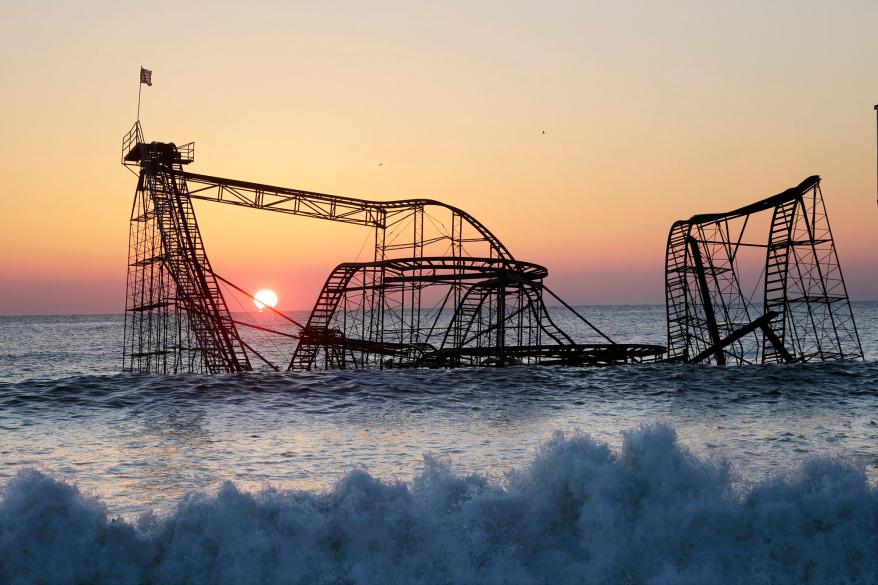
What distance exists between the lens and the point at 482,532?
328 inches

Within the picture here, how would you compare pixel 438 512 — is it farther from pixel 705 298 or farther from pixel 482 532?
pixel 705 298

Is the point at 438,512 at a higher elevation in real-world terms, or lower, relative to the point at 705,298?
lower

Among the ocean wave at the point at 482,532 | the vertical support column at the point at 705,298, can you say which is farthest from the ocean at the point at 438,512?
the vertical support column at the point at 705,298

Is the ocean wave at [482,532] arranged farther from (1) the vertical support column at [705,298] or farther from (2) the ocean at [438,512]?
(1) the vertical support column at [705,298]

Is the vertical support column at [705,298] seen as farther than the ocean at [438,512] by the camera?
Yes

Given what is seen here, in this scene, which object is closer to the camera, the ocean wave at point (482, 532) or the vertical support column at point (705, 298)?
the ocean wave at point (482, 532)

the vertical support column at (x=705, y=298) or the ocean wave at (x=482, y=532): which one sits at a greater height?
the vertical support column at (x=705, y=298)

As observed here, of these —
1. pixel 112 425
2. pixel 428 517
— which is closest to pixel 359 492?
pixel 428 517

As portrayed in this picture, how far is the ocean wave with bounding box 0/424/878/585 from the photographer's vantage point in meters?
7.83

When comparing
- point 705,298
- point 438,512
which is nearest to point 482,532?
point 438,512

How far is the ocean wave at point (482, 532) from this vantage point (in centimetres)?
783

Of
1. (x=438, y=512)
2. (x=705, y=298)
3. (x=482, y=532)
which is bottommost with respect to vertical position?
(x=482, y=532)

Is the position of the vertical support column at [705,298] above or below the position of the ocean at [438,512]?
above

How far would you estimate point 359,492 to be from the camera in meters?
8.80
